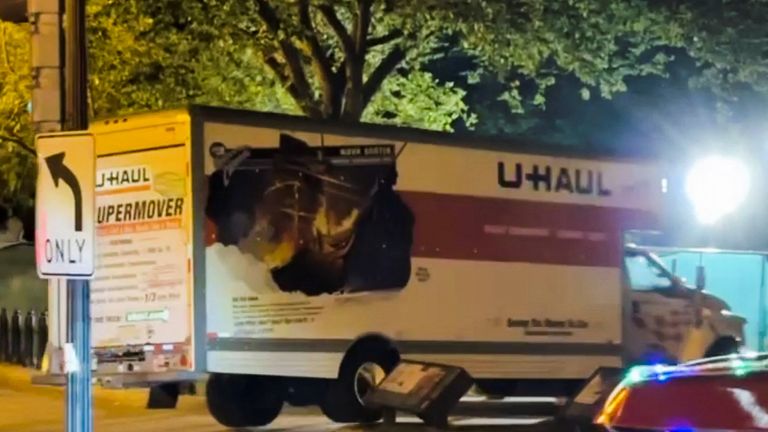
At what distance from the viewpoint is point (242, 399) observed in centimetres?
1466

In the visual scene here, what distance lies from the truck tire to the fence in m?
8.92

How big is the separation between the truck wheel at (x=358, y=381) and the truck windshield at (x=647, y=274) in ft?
12.3

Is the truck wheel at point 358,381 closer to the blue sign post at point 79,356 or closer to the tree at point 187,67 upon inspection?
the blue sign post at point 79,356

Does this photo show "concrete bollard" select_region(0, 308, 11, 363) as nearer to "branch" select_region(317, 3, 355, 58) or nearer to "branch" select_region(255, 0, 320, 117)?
"branch" select_region(255, 0, 320, 117)

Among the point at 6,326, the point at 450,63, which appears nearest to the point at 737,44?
the point at 450,63

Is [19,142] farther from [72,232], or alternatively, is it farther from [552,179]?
[72,232]

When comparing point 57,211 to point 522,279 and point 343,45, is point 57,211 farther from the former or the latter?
point 343,45

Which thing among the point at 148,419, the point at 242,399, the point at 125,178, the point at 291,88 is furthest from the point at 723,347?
the point at 125,178

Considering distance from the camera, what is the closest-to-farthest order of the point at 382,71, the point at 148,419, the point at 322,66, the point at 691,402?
the point at 691,402, the point at 148,419, the point at 322,66, the point at 382,71

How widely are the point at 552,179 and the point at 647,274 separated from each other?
6.60 feet

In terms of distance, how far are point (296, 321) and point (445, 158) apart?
97.2 inches

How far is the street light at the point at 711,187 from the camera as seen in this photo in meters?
17.4

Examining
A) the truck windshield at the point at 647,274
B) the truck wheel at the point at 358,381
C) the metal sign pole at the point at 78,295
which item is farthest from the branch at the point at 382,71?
the metal sign pole at the point at 78,295

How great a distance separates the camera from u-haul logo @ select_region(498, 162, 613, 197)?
15.4 meters
